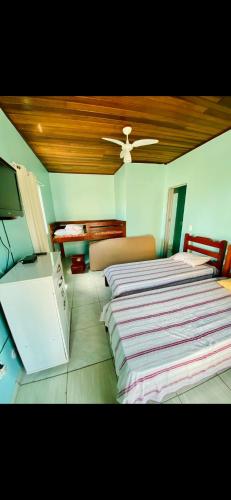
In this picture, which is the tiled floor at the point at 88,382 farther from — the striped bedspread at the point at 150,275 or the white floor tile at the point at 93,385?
the striped bedspread at the point at 150,275

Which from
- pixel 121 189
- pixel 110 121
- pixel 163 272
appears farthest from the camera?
pixel 121 189

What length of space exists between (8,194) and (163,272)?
194 cm

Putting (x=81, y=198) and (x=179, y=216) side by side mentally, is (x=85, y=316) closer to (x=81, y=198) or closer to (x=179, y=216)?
(x=81, y=198)

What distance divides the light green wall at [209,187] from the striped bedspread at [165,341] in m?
1.26

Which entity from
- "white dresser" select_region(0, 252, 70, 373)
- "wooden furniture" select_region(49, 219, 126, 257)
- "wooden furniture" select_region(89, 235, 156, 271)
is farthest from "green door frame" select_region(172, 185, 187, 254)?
"white dresser" select_region(0, 252, 70, 373)

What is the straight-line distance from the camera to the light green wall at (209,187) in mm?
2072

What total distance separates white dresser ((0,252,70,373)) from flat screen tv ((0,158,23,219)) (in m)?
0.48

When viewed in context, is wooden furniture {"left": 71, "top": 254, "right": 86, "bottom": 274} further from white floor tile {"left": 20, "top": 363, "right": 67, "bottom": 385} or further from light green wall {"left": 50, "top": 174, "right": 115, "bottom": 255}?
white floor tile {"left": 20, "top": 363, "right": 67, "bottom": 385}

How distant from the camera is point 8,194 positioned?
1.26 metres

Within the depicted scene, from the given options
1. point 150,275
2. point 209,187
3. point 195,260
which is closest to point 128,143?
point 209,187

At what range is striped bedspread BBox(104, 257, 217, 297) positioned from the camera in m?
1.77
